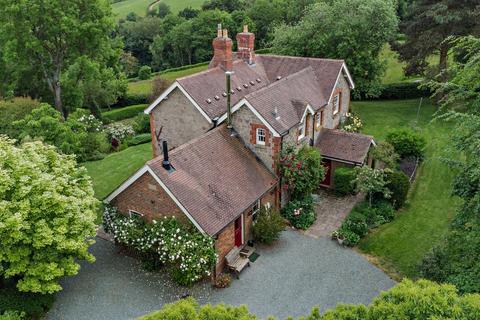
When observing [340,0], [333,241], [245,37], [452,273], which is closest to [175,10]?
[340,0]

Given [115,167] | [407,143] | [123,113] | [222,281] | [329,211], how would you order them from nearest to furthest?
[222,281] < [329,211] < [407,143] < [115,167] < [123,113]

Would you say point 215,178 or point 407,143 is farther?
point 407,143

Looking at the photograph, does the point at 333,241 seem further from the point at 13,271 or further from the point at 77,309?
the point at 13,271

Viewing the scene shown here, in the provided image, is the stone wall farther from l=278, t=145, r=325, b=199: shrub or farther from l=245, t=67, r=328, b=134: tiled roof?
l=278, t=145, r=325, b=199: shrub

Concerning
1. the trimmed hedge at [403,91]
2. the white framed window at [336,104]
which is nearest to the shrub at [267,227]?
the white framed window at [336,104]

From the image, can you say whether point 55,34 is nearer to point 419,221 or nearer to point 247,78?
point 247,78

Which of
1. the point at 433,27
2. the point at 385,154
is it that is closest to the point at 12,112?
the point at 385,154
